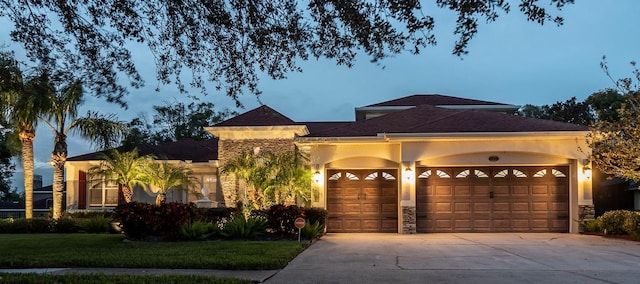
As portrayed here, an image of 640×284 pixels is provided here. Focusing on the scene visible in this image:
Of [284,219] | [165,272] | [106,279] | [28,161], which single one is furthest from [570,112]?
[106,279]

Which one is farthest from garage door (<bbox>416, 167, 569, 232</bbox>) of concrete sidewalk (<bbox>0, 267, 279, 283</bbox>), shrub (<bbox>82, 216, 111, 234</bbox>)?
shrub (<bbox>82, 216, 111, 234</bbox>)

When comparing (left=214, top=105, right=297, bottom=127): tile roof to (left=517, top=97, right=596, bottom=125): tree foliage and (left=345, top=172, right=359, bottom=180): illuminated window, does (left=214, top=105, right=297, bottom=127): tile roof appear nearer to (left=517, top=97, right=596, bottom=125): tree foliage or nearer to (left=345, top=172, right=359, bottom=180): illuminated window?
(left=345, top=172, right=359, bottom=180): illuminated window

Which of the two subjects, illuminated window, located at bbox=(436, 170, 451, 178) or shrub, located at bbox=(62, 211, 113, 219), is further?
shrub, located at bbox=(62, 211, 113, 219)

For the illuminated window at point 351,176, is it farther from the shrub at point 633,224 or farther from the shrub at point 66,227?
the shrub at point 66,227

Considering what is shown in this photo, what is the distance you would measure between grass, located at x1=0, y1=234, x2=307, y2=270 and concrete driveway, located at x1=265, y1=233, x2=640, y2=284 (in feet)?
2.07

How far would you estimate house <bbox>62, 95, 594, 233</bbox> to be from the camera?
19.0m

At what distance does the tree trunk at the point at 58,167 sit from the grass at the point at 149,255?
8.28 metres

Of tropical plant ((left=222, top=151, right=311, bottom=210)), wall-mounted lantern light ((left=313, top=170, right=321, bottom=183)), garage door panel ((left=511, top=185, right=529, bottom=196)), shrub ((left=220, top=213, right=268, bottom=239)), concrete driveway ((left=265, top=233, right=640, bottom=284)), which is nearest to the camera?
concrete driveway ((left=265, top=233, right=640, bottom=284))

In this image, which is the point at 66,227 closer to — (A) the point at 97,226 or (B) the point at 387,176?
(A) the point at 97,226

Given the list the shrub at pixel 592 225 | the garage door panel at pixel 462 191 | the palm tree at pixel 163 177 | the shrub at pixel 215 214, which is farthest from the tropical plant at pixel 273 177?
the shrub at pixel 592 225

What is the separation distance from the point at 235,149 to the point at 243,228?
6633 mm

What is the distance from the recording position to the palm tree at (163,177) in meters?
23.1

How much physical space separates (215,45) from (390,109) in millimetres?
18563

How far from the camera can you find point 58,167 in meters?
23.5
